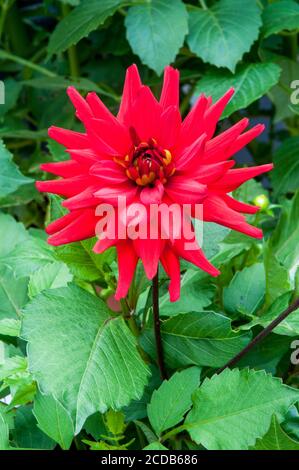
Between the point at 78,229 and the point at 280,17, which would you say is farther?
the point at 280,17

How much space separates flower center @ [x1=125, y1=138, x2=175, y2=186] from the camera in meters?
0.48

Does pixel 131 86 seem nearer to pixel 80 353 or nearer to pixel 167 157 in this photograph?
pixel 167 157

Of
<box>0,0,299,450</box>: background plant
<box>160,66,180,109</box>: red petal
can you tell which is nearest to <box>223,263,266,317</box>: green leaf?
<box>0,0,299,450</box>: background plant

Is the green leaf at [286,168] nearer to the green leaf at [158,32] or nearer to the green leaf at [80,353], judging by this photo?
the green leaf at [158,32]

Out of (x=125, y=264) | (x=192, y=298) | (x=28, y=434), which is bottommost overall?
(x=28, y=434)

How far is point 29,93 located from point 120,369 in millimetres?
762

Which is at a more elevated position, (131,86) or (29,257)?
(131,86)

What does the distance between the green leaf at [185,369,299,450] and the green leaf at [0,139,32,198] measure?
13.6 inches

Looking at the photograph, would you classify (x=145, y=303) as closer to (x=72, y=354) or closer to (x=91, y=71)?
(x=72, y=354)

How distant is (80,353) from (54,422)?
74 mm

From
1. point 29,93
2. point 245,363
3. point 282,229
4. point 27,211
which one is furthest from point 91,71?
point 245,363

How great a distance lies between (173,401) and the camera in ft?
1.79

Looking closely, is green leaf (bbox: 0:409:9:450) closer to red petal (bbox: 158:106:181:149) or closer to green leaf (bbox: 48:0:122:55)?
red petal (bbox: 158:106:181:149)

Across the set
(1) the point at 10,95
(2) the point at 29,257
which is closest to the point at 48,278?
(2) the point at 29,257
